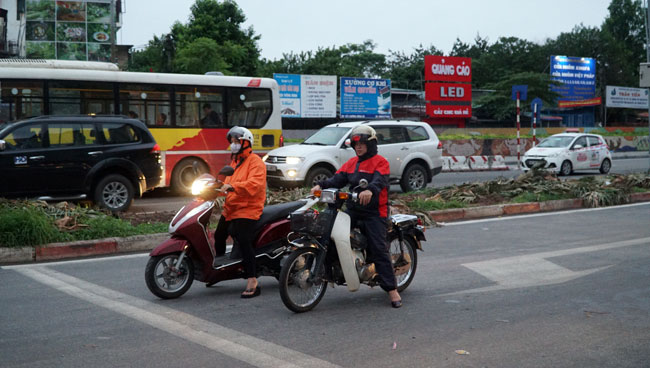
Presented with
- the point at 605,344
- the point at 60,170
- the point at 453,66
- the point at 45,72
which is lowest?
the point at 605,344

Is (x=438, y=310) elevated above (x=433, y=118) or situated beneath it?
situated beneath

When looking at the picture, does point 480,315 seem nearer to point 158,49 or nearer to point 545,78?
point 545,78

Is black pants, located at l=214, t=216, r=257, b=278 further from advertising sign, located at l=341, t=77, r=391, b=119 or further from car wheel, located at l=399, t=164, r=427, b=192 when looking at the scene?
advertising sign, located at l=341, t=77, r=391, b=119

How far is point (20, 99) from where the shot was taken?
13.9 m

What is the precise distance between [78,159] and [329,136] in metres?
5.83

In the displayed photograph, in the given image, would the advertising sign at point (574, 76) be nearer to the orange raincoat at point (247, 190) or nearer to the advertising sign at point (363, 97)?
the advertising sign at point (363, 97)

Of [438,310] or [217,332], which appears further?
[438,310]

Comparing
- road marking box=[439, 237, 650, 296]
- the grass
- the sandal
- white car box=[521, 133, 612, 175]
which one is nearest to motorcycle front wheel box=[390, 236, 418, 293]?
road marking box=[439, 237, 650, 296]

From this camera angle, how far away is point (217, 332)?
5.04 metres

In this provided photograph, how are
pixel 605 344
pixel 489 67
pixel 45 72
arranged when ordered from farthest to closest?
pixel 489 67 < pixel 45 72 < pixel 605 344

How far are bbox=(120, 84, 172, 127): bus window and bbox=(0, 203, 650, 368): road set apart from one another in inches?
311

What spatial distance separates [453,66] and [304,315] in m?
37.4

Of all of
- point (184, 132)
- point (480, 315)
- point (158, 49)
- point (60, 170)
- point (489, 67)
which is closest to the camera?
point (480, 315)

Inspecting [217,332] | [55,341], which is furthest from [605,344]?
[55,341]
